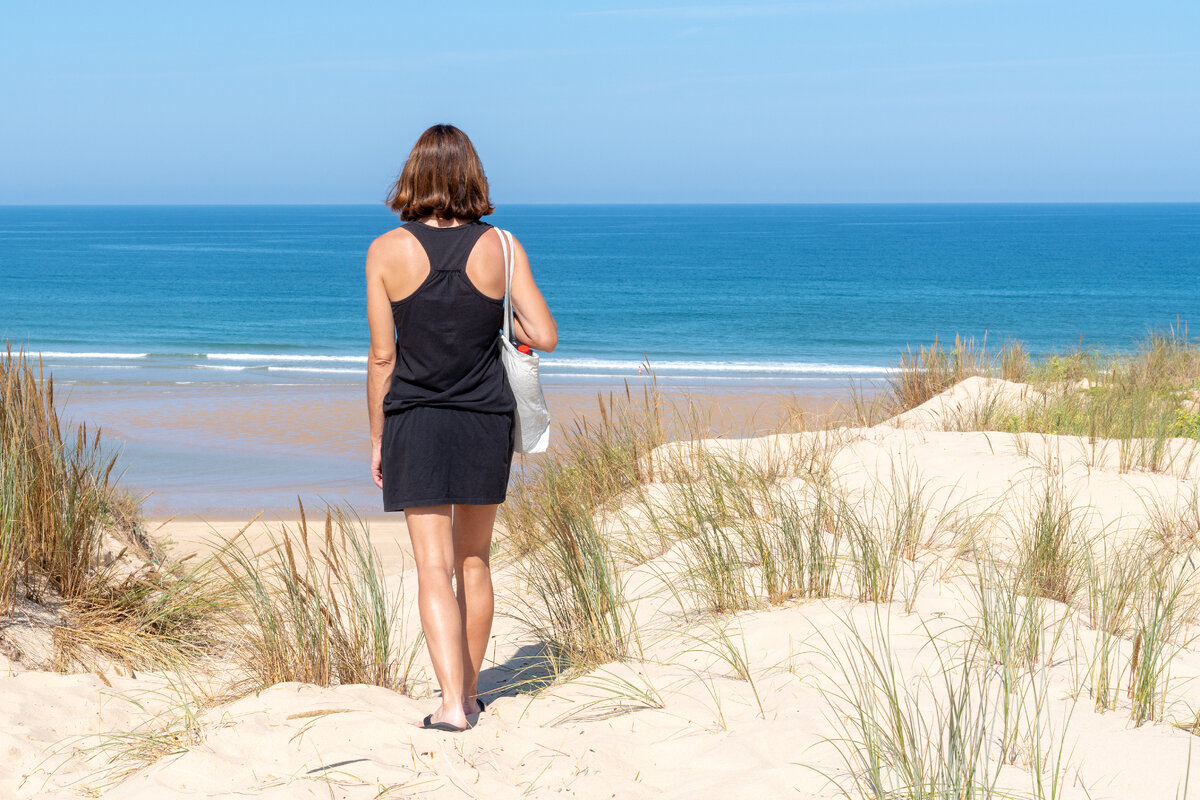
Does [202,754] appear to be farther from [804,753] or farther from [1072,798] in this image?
[1072,798]

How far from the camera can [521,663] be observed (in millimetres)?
3967

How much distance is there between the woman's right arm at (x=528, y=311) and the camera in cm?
293

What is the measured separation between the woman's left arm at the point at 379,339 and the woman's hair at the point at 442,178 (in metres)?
0.18

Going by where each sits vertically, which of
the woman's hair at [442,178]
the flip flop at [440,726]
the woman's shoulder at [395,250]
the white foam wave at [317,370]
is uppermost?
the woman's hair at [442,178]

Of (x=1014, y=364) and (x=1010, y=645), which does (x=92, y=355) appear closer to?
(x=1014, y=364)

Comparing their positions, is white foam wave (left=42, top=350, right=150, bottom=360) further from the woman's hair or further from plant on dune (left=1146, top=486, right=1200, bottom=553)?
plant on dune (left=1146, top=486, right=1200, bottom=553)

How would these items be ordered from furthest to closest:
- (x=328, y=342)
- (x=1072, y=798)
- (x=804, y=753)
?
(x=328, y=342)
(x=804, y=753)
(x=1072, y=798)

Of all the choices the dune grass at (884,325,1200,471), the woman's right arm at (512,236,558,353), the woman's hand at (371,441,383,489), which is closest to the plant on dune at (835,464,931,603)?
the woman's right arm at (512,236,558,353)

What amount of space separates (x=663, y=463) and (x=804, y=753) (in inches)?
127

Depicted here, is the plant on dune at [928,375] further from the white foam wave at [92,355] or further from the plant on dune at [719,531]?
the white foam wave at [92,355]

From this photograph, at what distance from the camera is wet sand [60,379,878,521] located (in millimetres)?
8656

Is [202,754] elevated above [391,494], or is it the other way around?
[391,494]

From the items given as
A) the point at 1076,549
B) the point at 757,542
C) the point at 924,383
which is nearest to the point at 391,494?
the point at 757,542

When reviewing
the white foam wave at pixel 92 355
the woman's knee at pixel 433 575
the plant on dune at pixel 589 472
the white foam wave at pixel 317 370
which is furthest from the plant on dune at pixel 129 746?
the white foam wave at pixel 92 355
